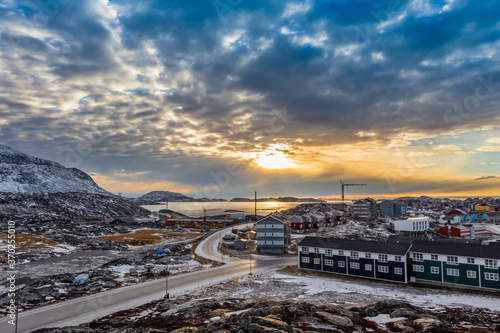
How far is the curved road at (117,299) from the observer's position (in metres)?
30.2

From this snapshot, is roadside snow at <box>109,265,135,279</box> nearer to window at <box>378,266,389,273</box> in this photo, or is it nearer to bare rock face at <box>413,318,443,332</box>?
window at <box>378,266,389,273</box>

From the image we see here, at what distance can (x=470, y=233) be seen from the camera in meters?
101

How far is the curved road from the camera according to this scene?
99.2 feet

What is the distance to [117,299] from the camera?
37.6 metres

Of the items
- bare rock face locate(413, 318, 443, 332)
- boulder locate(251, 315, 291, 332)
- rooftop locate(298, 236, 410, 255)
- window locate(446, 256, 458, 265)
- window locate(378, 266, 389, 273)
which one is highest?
rooftop locate(298, 236, 410, 255)

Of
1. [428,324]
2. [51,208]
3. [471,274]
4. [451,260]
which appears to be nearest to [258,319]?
[428,324]

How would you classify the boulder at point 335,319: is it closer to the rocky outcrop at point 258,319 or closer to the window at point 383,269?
the rocky outcrop at point 258,319

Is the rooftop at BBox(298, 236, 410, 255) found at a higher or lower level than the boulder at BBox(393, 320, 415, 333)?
higher

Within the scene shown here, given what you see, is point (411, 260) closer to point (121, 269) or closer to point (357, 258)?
point (357, 258)

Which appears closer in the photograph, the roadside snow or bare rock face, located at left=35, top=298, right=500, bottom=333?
bare rock face, located at left=35, top=298, right=500, bottom=333

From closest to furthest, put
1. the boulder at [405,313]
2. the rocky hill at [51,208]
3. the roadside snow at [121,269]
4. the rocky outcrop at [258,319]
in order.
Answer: the rocky outcrop at [258,319] → the boulder at [405,313] → the roadside snow at [121,269] → the rocky hill at [51,208]

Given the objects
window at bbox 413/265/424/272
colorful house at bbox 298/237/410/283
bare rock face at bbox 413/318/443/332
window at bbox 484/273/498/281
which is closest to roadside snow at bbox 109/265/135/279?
colorful house at bbox 298/237/410/283

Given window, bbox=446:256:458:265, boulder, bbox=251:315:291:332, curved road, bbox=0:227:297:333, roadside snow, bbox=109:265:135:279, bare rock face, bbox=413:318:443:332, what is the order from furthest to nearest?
1. roadside snow, bbox=109:265:135:279
2. window, bbox=446:256:458:265
3. curved road, bbox=0:227:297:333
4. bare rock face, bbox=413:318:443:332
5. boulder, bbox=251:315:291:332

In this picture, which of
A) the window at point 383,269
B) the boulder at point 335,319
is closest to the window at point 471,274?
the window at point 383,269
